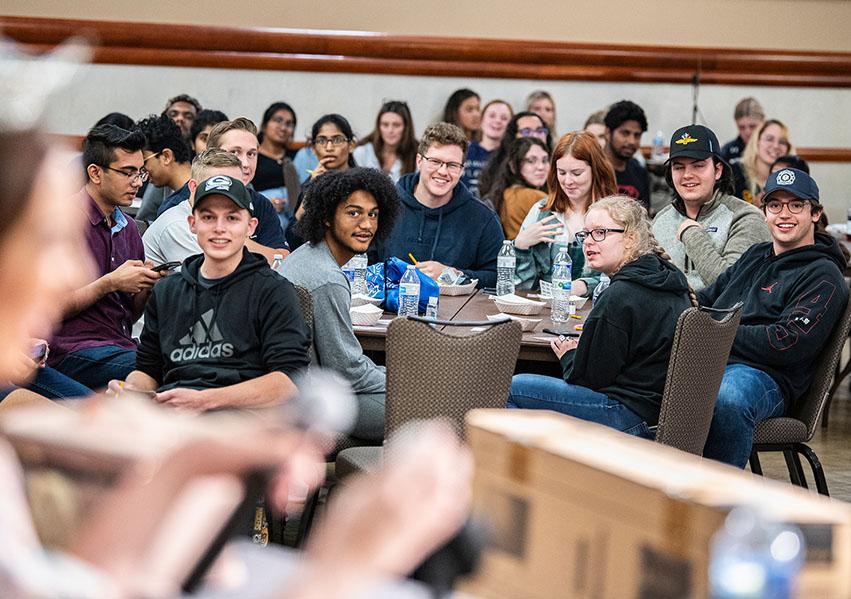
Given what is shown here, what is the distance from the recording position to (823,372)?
13.9 feet

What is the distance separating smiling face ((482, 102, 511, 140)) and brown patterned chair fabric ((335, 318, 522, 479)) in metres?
5.06

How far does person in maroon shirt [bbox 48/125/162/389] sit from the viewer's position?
13.2 feet

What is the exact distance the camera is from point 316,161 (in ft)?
26.1

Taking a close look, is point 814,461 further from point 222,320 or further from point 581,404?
point 222,320

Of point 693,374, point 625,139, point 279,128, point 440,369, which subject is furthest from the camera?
point 279,128

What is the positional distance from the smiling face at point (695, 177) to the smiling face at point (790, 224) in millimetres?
721

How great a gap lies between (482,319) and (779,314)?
1.10 meters

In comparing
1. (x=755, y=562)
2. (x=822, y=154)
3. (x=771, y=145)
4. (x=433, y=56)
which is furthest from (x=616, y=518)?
(x=822, y=154)

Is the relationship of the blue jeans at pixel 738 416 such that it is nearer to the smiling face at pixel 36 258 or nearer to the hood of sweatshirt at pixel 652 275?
the hood of sweatshirt at pixel 652 275

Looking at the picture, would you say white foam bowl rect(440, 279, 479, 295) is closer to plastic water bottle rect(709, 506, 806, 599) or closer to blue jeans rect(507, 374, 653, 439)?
blue jeans rect(507, 374, 653, 439)

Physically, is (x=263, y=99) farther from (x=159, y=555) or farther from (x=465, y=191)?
(x=159, y=555)

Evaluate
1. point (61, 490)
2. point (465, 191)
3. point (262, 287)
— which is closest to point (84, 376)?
point (262, 287)

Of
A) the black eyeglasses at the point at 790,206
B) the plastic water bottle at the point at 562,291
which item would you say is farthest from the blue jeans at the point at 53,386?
the black eyeglasses at the point at 790,206

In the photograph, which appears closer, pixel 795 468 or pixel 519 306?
pixel 795 468
